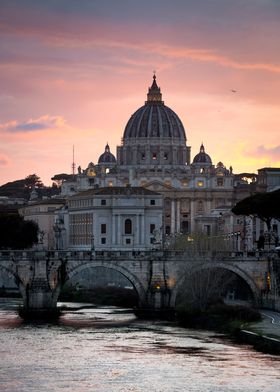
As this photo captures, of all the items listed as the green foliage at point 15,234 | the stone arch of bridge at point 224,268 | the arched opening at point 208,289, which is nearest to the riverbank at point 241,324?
the arched opening at point 208,289

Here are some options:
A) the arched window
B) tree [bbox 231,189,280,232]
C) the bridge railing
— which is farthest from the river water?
the arched window

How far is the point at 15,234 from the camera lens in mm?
149875

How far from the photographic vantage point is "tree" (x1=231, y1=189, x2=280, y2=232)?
349 feet

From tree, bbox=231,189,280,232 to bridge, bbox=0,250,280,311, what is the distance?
8779mm

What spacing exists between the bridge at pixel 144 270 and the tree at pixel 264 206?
8.78 m

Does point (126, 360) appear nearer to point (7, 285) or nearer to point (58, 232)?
point (7, 285)

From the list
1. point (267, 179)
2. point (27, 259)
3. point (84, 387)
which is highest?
point (267, 179)

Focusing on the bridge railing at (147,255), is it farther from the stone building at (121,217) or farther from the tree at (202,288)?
the stone building at (121,217)

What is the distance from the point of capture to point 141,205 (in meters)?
174

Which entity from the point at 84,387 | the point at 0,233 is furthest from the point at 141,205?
the point at 84,387

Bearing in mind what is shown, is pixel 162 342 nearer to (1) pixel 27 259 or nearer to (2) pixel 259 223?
(1) pixel 27 259

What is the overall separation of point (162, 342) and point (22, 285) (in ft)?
64.7

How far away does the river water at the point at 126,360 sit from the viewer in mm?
65562

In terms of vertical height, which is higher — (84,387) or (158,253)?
(158,253)
